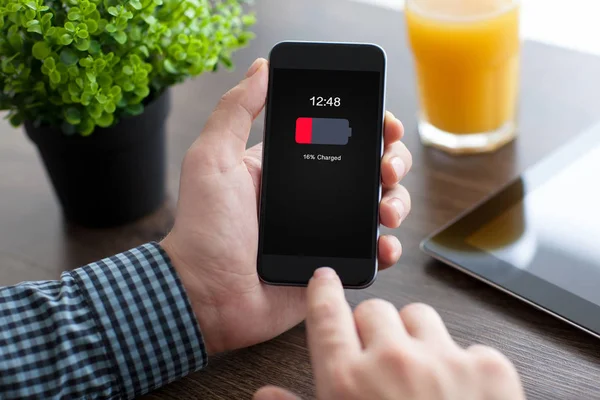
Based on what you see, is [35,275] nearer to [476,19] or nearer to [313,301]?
[313,301]

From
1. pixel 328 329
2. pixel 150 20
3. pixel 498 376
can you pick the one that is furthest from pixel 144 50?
pixel 498 376

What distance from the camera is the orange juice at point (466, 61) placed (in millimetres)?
966

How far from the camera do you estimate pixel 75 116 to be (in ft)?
2.75

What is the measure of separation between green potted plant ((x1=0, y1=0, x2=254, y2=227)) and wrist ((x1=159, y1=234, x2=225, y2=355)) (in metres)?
0.19

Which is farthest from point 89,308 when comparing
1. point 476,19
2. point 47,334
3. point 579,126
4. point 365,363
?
point 579,126

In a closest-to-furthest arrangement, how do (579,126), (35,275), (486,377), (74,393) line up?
1. (486,377)
2. (74,393)
3. (35,275)
4. (579,126)

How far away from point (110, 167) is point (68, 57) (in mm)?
167

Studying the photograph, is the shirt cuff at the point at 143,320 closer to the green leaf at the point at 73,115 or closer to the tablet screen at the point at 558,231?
the green leaf at the point at 73,115

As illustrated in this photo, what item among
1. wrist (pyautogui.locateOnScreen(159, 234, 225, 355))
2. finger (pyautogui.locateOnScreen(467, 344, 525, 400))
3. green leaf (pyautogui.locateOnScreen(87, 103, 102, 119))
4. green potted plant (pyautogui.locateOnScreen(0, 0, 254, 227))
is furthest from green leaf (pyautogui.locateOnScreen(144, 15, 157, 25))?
finger (pyautogui.locateOnScreen(467, 344, 525, 400))

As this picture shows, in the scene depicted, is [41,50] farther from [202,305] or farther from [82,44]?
[202,305]

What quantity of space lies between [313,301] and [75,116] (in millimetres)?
359

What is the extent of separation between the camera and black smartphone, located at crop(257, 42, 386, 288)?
78 centimetres

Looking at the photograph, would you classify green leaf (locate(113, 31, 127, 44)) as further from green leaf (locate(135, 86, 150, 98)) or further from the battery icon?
the battery icon

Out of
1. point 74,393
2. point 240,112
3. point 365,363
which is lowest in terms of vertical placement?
point 74,393
